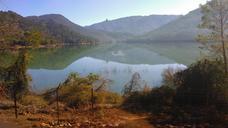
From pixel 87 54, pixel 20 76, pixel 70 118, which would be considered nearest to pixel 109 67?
pixel 20 76

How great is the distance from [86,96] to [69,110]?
10.5 ft

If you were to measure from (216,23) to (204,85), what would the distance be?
21.0 ft

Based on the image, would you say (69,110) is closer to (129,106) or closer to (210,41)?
(129,106)

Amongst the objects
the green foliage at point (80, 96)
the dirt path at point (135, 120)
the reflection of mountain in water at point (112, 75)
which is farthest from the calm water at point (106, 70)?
the dirt path at point (135, 120)

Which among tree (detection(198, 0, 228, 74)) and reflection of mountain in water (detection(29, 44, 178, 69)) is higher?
tree (detection(198, 0, 228, 74))

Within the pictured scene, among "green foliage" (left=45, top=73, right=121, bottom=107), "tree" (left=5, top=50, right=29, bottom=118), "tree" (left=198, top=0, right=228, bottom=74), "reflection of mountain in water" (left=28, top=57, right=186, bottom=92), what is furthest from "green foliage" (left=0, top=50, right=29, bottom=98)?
Result: "reflection of mountain in water" (left=28, top=57, right=186, bottom=92)

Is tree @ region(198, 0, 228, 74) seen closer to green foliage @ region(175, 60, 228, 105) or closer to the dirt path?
green foliage @ region(175, 60, 228, 105)

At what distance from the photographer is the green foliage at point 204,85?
2006 centimetres

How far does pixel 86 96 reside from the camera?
23953mm

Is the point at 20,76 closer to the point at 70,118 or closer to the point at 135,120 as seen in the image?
the point at 70,118

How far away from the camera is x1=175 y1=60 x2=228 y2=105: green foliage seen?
20.1 m

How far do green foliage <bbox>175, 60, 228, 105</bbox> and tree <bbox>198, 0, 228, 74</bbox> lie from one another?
394cm

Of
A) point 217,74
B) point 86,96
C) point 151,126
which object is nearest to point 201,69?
point 217,74

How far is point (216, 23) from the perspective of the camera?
25.2 m
